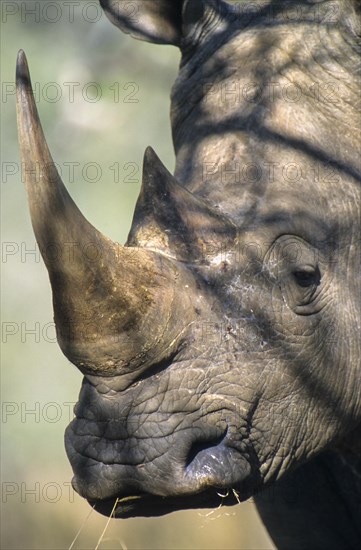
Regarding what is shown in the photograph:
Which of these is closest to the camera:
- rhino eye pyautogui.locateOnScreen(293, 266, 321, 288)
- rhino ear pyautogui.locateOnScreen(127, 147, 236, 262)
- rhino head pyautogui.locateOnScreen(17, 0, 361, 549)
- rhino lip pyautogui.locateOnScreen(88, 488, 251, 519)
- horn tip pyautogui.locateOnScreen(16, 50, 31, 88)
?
horn tip pyautogui.locateOnScreen(16, 50, 31, 88)

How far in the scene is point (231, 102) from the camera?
17.4ft

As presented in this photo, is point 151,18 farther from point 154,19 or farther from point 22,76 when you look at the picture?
point 22,76

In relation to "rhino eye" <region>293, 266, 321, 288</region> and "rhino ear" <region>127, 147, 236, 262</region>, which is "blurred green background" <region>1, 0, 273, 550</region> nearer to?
"rhino eye" <region>293, 266, 321, 288</region>

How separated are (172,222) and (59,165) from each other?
7.67 metres

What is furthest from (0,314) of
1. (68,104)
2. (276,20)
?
(276,20)

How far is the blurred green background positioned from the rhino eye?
5.69 metres

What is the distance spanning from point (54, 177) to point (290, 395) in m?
1.45

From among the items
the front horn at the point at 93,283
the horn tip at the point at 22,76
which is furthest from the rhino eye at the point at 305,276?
the horn tip at the point at 22,76

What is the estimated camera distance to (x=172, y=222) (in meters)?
4.45

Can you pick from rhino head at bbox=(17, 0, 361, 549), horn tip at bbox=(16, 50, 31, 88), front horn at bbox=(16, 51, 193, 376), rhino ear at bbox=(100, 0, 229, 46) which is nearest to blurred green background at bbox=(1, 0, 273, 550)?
rhino ear at bbox=(100, 0, 229, 46)

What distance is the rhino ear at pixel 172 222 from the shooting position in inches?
174

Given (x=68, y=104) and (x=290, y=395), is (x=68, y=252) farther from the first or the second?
(x=68, y=104)

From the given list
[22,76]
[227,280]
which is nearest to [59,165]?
[227,280]

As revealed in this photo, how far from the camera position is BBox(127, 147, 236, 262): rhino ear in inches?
174
